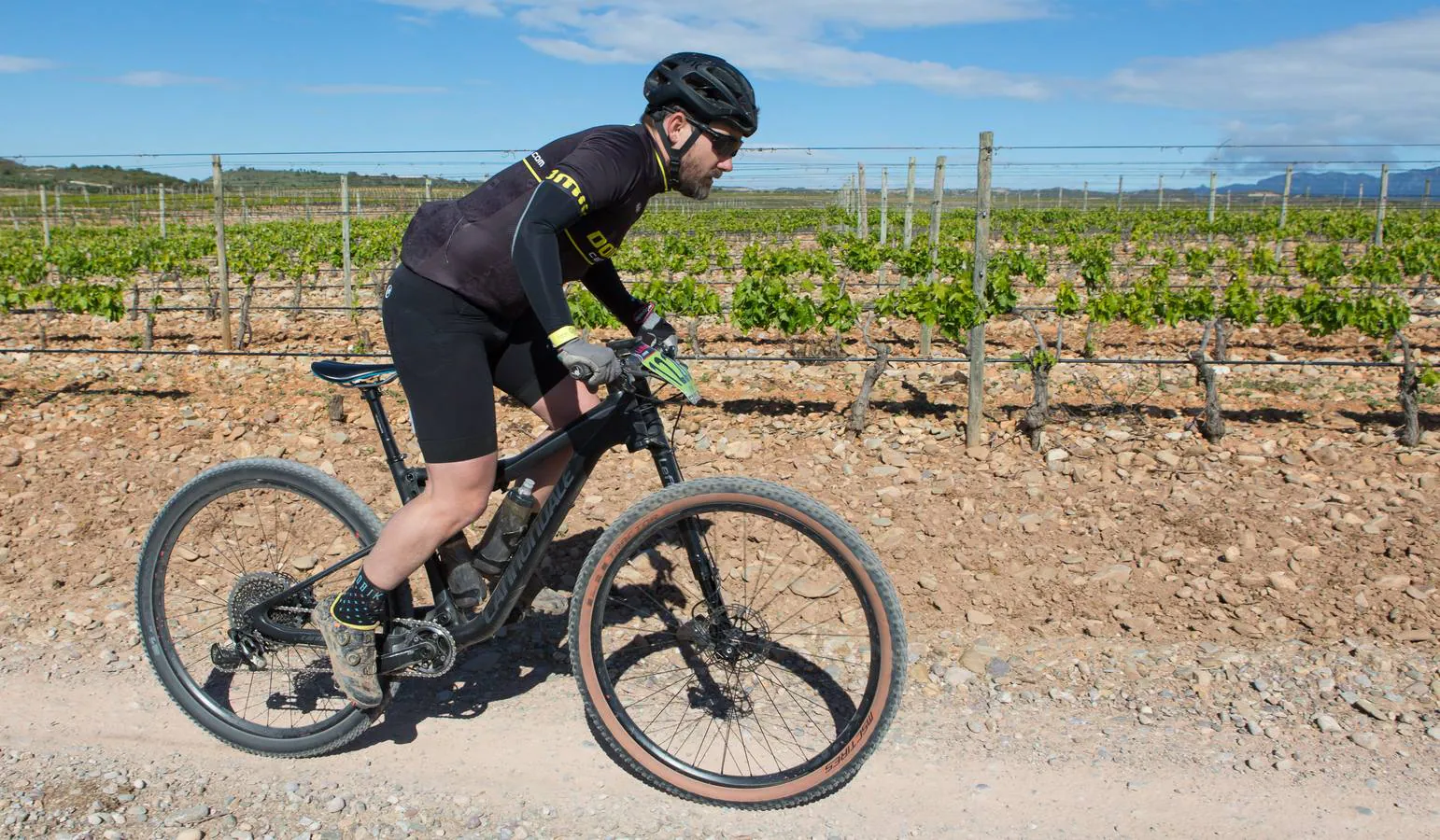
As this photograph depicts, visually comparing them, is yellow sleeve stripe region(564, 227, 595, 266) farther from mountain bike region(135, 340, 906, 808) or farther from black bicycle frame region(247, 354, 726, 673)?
black bicycle frame region(247, 354, 726, 673)

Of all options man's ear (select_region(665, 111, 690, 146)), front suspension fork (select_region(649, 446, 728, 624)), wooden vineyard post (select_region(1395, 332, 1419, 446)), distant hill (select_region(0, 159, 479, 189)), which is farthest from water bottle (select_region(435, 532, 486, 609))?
distant hill (select_region(0, 159, 479, 189))

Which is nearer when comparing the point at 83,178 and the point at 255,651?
the point at 255,651

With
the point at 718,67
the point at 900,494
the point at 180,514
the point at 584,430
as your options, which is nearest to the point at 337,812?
the point at 180,514

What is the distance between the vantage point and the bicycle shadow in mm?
3330

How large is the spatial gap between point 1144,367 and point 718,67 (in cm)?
750

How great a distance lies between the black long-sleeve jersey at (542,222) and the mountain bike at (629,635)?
1.01 ft

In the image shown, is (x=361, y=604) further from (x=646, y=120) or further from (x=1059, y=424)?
(x=1059, y=424)

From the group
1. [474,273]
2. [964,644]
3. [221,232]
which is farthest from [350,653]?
[221,232]

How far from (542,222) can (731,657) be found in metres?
1.30

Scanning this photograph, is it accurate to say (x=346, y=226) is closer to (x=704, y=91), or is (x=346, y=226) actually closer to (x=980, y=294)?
(x=980, y=294)

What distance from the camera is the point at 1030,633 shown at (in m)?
3.95

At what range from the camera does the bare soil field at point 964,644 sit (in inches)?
111

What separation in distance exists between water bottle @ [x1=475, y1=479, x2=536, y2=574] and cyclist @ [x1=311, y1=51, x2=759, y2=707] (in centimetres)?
9

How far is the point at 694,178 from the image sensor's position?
2.74 metres
